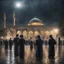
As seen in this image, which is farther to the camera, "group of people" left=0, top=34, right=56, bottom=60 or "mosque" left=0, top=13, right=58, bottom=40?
"mosque" left=0, top=13, right=58, bottom=40

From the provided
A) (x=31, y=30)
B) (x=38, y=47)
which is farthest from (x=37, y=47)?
(x=31, y=30)

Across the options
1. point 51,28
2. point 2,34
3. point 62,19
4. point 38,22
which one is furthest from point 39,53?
point 38,22

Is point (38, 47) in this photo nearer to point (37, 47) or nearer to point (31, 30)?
point (37, 47)

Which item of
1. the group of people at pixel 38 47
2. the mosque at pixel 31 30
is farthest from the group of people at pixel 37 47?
the mosque at pixel 31 30

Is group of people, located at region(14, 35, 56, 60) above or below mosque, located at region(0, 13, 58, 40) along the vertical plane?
below

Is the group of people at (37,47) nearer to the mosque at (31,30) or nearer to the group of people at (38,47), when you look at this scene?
the group of people at (38,47)

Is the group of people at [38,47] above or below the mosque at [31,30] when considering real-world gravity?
below

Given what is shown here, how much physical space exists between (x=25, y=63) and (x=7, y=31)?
3546 inches

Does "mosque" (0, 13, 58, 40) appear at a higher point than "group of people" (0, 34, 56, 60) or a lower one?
higher

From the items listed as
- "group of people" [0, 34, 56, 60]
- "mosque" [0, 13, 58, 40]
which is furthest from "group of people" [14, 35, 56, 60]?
"mosque" [0, 13, 58, 40]

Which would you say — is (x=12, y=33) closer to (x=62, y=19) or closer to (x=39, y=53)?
(x=62, y=19)

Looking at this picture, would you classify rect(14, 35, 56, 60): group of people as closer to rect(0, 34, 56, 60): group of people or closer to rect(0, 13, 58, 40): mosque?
rect(0, 34, 56, 60): group of people

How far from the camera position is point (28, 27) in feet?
363

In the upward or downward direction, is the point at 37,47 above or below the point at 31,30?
below
